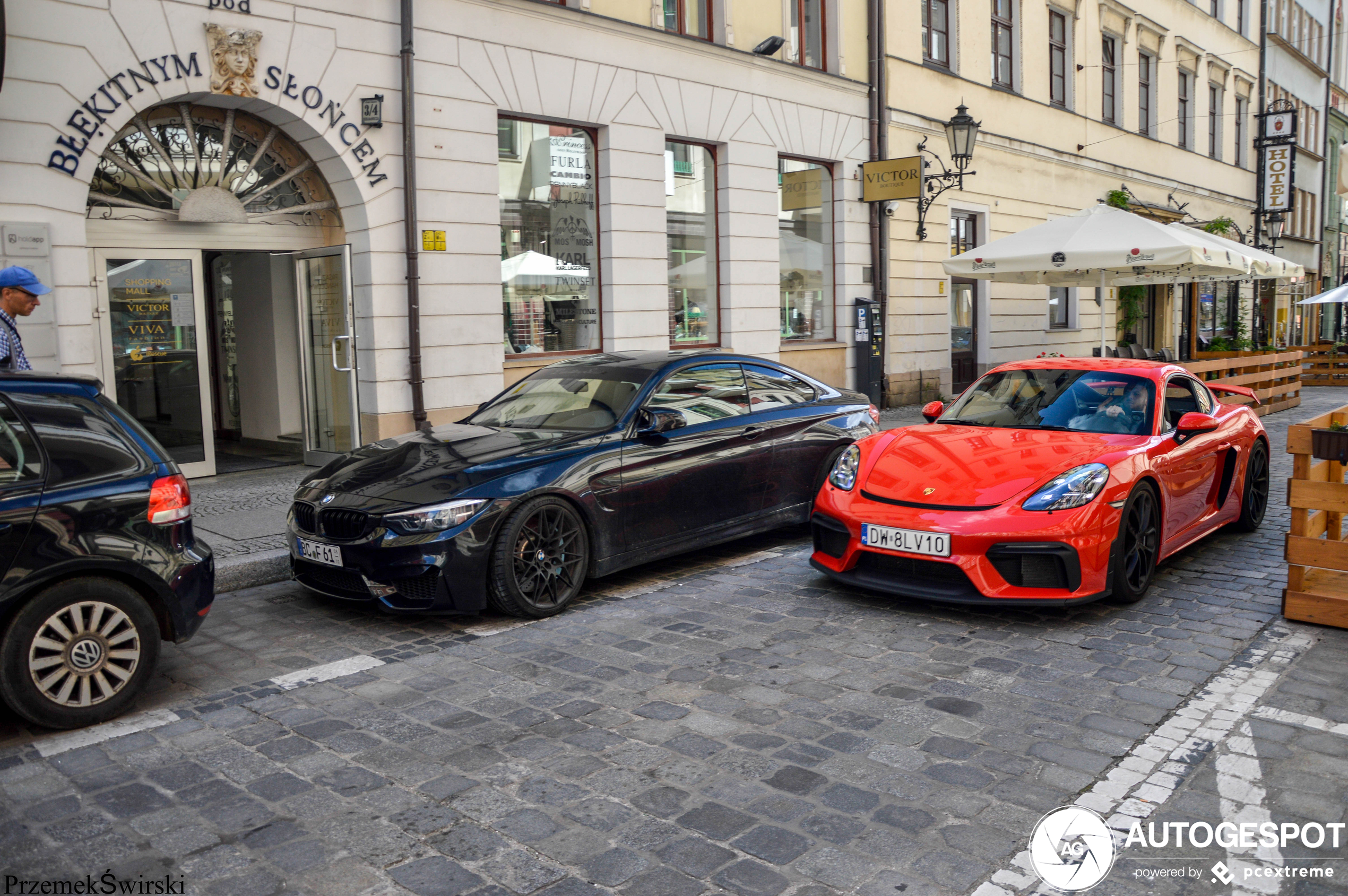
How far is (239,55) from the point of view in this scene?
373 inches

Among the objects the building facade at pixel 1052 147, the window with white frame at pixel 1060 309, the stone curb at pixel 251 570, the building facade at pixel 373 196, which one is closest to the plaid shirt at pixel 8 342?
the stone curb at pixel 251 570

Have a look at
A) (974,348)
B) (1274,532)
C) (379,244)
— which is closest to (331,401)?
(379,244)

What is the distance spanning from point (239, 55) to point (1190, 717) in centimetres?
927

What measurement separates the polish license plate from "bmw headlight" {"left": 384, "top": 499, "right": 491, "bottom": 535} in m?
2.15

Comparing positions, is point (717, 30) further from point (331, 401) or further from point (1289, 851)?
point (1289, 851)

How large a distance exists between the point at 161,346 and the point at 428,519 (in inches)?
236

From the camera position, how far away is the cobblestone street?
10.1 feet

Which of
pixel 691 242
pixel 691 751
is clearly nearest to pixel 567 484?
pixel 691 751

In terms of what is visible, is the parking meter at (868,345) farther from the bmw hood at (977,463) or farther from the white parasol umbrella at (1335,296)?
the bmw hood at (977,463)

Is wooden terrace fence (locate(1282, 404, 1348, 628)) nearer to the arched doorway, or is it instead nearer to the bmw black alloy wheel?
the bmw black alloy wheel

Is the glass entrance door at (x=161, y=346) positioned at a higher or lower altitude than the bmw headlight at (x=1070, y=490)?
higher

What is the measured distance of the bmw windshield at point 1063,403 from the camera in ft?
20.6

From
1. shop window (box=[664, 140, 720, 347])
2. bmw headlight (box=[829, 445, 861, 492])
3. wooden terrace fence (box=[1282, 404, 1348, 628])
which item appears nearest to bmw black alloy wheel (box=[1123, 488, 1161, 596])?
wooden terrace fence (box=[1282, 404, 1348, 628])

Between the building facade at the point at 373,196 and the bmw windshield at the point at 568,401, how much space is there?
405 centimetres
